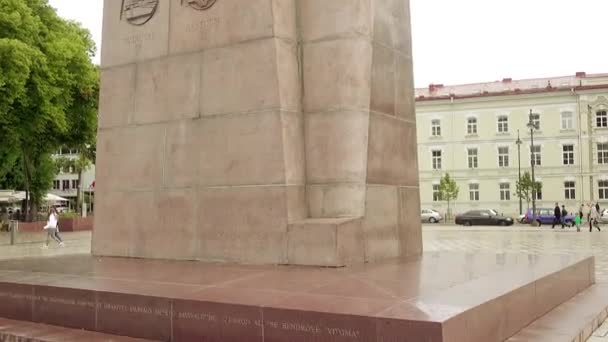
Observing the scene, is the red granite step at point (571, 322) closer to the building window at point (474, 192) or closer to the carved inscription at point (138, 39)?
the carved inscription at point (138, 39)

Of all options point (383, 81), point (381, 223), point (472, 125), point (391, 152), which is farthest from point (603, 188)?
point (381, 223)

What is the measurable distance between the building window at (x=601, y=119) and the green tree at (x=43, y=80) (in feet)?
154

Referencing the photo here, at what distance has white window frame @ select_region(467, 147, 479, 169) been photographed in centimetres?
6091

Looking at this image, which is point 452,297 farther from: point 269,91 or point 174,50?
point 174,50

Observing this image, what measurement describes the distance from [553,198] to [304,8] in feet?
181

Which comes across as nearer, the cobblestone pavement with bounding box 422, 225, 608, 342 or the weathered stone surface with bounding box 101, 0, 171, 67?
the weathered stone surface with bounding box 101, 0, 171, 67

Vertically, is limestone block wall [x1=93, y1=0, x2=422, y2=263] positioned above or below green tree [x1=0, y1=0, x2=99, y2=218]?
below

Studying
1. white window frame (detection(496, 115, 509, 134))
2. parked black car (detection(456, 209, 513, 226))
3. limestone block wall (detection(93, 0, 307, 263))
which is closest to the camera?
limestone block wall (detection(93, 0, 307, 263))

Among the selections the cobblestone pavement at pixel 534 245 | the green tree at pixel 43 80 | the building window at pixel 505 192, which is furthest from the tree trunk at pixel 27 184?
the building window at pixel 505 192

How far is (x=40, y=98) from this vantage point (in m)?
26.5

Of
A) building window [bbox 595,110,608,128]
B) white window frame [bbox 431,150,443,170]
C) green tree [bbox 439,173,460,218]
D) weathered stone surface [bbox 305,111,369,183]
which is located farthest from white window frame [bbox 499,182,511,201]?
weathered stone surface [bbox 305,111,369,183]

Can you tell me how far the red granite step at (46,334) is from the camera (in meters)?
5.11

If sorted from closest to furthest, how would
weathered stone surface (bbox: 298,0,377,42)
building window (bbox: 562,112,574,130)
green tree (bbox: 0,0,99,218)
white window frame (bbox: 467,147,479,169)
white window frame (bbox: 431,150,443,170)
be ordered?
weathered stone surface (bbox: 298,0,377,42)
green tree (bbox: 0,0,99,218)
building window (bbox: 562,112,574,130)
white window frame (bbox: 467,147,479,169)
white window frame (bbox: 431,150,443,170)

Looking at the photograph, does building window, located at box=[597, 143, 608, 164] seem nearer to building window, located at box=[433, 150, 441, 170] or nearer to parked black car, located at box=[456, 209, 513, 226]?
building window, located at box=[433, 150, 441, 170]
